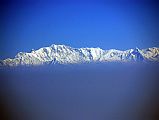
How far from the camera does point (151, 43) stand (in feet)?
8.27

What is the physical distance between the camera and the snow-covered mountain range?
2.51 m

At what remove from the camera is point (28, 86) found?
2512mm

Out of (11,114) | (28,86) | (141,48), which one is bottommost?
(11,114)

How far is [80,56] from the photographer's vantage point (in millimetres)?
2521

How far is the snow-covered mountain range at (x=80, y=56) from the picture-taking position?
2.51m
